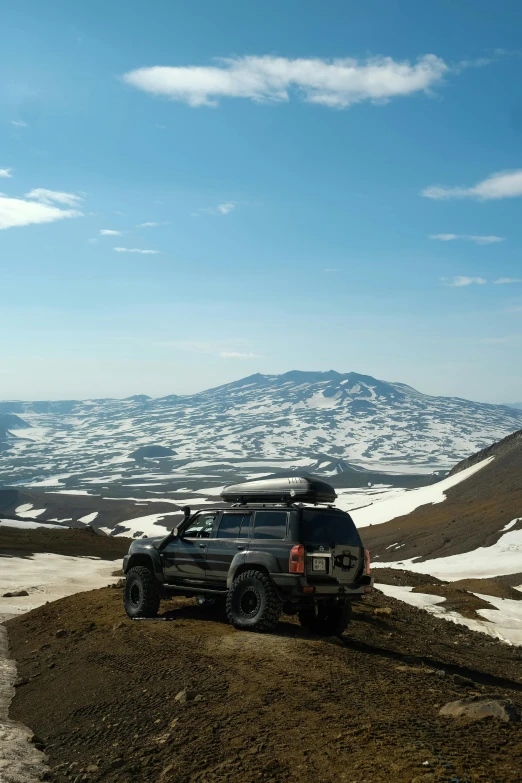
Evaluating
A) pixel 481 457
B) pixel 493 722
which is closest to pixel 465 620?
pixel 493 722

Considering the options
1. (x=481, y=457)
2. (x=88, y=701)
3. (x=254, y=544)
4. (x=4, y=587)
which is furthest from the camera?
(x=481, y=457)

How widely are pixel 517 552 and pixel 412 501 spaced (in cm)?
6082

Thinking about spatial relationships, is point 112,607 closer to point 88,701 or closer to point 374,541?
point 88,701

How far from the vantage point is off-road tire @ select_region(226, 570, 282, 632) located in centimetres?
1291

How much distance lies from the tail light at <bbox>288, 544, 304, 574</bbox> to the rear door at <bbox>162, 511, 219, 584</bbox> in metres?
2.53

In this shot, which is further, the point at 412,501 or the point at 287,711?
the point at 412,501

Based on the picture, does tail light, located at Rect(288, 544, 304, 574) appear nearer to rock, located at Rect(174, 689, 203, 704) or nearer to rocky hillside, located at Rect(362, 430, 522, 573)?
rock, located at Rect(174, 689, 203, 704)

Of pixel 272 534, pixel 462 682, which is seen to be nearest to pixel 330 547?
pixel 272 534

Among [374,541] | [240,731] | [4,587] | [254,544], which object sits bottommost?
[374,541]

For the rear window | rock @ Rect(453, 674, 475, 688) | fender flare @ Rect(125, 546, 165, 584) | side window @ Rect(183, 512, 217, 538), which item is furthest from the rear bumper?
fender flare @ Rect(125, 546, 165, 584)

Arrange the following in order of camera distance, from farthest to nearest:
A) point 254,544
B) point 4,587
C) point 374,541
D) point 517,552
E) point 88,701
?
point 374,541 < point 517,552 < point 4,587 < point 254,544 < point 88,701

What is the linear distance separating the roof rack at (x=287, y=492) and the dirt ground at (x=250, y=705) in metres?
2.54

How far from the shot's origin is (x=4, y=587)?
3005 cm

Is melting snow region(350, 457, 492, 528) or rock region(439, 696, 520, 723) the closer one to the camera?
rock region(439, 696, 520, 723)
